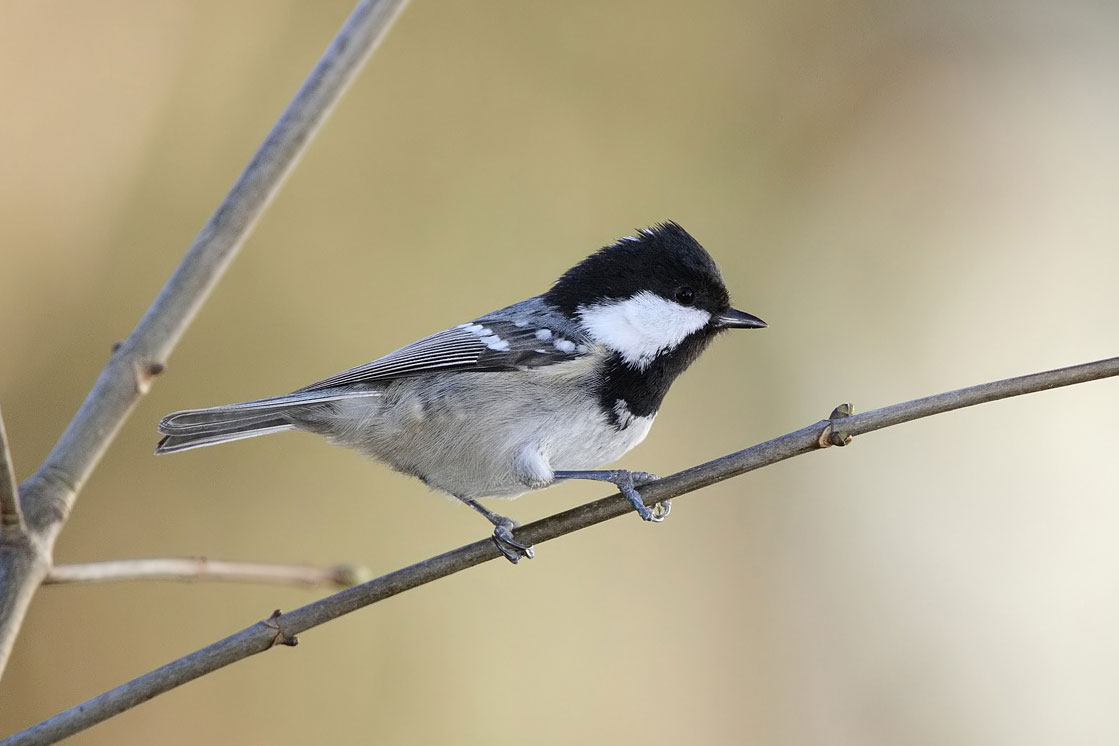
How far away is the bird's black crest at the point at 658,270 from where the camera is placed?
2.38 metres

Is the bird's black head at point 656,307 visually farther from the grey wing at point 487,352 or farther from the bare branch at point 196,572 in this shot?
the bare branch at point 196,572

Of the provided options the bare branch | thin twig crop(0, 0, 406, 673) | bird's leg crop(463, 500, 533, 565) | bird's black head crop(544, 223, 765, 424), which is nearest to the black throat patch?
bird's black head crop(544, 223, 765, 424)

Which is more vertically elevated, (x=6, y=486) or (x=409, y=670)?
(x=6, y=486)

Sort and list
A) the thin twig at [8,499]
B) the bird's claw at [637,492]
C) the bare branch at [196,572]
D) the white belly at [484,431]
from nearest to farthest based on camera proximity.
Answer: the thin twig at [8,499] → the bare branch at [196,572] → the bird's claw at [637,492] → the white belly at [484,431]

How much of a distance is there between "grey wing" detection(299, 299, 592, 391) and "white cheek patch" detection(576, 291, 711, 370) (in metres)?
0.06

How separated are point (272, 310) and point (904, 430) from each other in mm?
2496

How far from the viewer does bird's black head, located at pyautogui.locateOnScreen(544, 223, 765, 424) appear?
231 centimetres

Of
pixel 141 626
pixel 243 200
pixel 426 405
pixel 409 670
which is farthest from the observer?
pixel 409 670

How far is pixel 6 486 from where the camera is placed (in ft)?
3.67

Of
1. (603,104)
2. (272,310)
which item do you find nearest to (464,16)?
(603,104)

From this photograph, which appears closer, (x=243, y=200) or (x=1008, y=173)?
(x=243, y=200)

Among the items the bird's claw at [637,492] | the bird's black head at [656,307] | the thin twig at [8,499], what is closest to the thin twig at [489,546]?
the bird's claw at [637,492]

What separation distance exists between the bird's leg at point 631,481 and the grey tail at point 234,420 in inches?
24.9

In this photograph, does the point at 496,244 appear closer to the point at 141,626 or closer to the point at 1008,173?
the point at 141,626
